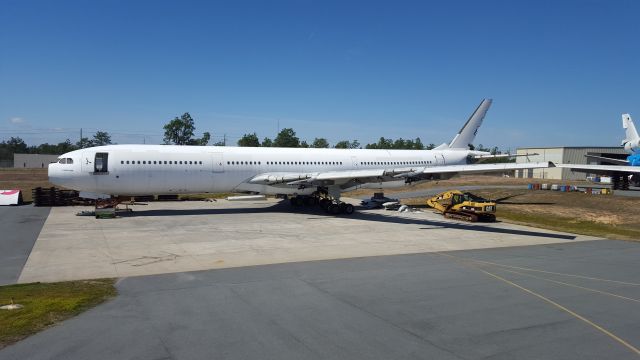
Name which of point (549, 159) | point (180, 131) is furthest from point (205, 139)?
point (549, 159)

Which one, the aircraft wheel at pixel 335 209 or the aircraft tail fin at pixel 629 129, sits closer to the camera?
the aircraft wheel at pixel 335 209

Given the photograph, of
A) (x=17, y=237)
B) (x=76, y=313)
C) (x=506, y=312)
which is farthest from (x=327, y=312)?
(x=17, y=237)

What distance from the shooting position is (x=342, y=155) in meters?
35.6

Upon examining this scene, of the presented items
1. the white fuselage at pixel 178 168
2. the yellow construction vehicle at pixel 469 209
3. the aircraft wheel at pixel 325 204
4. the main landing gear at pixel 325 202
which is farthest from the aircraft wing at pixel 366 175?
the yellow construction vehicle at pixel 469 209

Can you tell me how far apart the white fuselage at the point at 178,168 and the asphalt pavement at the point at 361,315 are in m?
15.7

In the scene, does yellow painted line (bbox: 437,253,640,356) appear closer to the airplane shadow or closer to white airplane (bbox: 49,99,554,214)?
the airplane shadow

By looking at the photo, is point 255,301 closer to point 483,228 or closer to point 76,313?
point 76,313

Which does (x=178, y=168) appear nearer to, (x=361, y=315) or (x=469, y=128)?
(x=361, y=315)

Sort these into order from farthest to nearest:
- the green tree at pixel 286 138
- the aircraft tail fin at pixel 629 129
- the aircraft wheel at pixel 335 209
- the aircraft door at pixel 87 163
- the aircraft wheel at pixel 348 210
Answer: the green tree at pixel 286 138
the aircraft tail fin at pixel 629 129
the aircraft wheel at pixel 348 210
the aircraft wheel at pixel 335 209
the aircraft door at pixel 87 163

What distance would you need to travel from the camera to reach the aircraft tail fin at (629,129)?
61062 mm

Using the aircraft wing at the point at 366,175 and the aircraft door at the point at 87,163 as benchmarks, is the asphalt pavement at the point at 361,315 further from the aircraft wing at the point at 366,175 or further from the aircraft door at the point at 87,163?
the aircraft door at the point at 87,163

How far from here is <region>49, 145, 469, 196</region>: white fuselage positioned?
26.7 metres

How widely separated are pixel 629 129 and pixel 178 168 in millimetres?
61559

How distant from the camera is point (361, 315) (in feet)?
32.9
